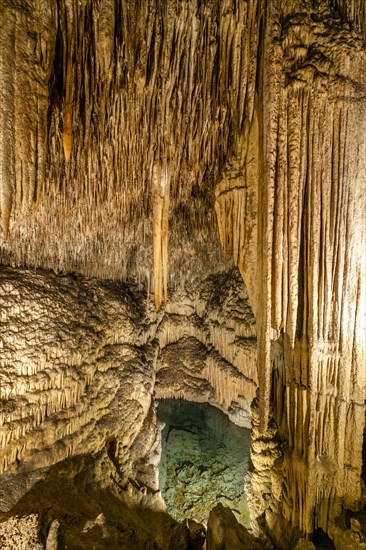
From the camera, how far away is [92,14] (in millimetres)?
2330

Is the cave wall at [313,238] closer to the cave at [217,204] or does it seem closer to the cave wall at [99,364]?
the cave at [217,204]

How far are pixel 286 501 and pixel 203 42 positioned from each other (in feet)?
14.7

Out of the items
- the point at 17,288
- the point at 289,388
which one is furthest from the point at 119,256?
the point at 289,388

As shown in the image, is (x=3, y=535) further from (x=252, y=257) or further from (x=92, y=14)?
(x=92, y=14)

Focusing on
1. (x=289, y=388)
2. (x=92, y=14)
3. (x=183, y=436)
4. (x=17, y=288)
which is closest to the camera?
(x=92, y=14)

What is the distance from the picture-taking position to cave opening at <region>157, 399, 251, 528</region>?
5352 mm

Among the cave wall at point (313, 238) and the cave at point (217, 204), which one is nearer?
the cave at point (217, 204)

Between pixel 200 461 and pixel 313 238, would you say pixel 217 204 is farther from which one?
pixel 200 461

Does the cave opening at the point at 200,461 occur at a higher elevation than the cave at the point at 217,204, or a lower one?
lower

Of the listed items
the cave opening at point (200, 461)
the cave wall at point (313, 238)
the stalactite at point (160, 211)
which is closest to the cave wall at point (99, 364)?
the cave opening at point (200, 461)

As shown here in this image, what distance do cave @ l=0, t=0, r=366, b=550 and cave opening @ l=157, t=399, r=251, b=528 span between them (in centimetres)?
133

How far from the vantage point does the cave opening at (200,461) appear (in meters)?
5.35

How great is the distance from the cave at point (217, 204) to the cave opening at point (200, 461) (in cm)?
133

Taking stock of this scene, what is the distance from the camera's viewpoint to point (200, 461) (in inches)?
239
